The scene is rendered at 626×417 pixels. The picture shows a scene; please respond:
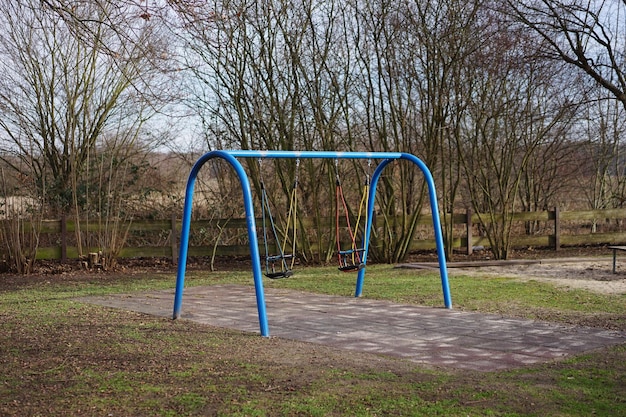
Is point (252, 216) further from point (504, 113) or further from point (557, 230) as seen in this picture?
point (557, 230)

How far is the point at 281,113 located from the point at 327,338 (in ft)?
24.4

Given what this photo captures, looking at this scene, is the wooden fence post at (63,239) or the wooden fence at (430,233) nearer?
the wooden fence post at (63,239)

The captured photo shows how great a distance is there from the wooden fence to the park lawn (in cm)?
576

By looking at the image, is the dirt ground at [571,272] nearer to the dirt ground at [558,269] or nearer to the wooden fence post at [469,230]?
the dirt ground at [558,269]

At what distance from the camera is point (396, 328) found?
692cm

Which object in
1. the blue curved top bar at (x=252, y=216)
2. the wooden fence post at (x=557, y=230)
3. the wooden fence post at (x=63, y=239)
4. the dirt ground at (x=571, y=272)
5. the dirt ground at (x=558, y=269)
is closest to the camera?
the blue curved top bar at (x=252, y=216)

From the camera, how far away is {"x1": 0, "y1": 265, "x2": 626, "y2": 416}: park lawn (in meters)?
4.19

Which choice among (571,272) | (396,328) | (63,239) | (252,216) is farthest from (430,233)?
(252,216)

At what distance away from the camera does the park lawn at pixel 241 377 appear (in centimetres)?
419

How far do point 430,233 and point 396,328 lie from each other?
927 centimetres

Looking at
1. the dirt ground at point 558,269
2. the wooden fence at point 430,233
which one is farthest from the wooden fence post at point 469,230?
the dirt ground at point 558,269

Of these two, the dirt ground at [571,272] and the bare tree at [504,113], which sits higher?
the bare tree at [504,113]

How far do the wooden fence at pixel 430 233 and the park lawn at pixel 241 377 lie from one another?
576 centimetres

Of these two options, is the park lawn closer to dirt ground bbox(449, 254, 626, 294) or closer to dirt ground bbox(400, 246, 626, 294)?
dirt ground bbox(449, 254, 626, 294)
